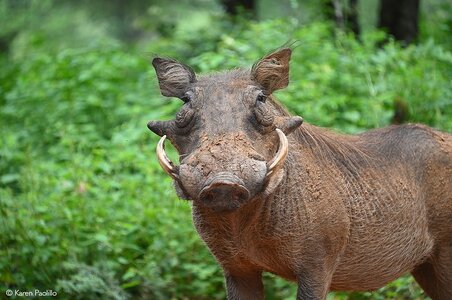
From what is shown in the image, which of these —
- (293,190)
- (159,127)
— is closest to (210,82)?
(159,127)

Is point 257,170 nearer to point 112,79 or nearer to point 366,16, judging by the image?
point 112,79

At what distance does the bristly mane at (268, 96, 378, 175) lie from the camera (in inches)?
195

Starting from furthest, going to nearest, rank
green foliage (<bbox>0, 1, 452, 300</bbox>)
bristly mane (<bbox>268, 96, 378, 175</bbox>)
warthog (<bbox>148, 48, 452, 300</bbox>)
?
1. green foliage (<bbox>0, 1, 452, 300</bbox>)
2. bristly mane (<bbox>268, 96, 378, 175</bbox>)
3. warthog (<bbox>148, 48, 452, 300</bbox>)

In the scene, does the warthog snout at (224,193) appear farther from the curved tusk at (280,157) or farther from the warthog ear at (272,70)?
the warthog ear at (272,70)

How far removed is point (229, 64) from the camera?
8.28m

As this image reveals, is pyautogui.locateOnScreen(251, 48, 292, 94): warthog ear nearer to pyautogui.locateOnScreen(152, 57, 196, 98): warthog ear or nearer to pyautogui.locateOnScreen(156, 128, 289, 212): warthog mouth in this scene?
pyautogui.locateOnScreen(152, 57, 196, 98): warthog ear

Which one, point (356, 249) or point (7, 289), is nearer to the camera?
point (356, 249)

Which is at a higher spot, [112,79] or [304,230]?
[304,230]

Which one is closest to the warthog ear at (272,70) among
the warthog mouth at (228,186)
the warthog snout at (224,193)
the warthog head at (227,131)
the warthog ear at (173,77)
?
the warthog head at (227,131)

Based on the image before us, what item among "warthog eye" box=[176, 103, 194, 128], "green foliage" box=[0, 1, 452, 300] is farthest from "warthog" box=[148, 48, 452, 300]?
"green foliage" box=[0, 1, 452, 300]

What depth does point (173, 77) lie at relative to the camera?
4695 mm

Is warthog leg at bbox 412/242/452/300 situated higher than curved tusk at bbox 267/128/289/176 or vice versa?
curved tusk at bbox 267/128/289/176

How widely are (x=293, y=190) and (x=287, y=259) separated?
1.10 feet

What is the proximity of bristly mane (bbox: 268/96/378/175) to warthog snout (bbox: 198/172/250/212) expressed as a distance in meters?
0.93
